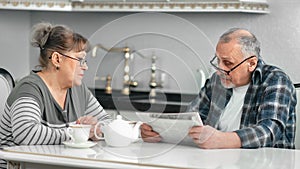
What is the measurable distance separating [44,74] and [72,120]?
234 millimetres

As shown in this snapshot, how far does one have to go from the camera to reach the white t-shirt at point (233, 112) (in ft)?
9.23

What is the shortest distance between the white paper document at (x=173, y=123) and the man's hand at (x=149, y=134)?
0.06 ft

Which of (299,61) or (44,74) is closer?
(44,74)

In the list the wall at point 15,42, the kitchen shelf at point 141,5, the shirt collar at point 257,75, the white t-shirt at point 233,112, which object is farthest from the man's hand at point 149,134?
the wall at point 15,42

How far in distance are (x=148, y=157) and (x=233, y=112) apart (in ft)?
2.51

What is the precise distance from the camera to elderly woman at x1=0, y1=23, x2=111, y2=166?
253 centimetres

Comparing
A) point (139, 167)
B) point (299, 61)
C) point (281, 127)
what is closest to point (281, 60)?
point (299, 61)

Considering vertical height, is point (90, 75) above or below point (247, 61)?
below

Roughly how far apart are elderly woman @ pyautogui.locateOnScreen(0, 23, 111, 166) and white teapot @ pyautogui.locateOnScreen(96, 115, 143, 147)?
13 centimetres

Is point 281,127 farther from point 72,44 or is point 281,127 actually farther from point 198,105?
point 72,44

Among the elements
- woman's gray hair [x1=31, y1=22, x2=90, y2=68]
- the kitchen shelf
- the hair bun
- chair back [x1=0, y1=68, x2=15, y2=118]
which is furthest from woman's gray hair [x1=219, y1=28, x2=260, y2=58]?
the kitchen shelf

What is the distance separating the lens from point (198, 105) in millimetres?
3051

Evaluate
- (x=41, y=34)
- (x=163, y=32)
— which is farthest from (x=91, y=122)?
(x=163, y=32)

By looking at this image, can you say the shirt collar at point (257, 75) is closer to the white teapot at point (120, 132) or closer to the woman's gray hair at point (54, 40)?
the white teapot at point (120, 132)
